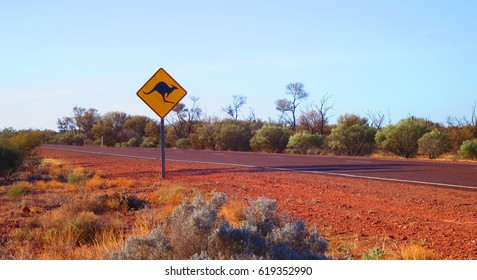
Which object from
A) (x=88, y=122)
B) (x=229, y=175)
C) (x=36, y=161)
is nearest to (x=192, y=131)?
(x=88, y=122)

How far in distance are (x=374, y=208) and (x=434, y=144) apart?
22733 mm

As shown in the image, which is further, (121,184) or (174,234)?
(121,184)

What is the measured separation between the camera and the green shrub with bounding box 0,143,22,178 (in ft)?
67.6

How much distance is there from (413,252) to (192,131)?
176 ft

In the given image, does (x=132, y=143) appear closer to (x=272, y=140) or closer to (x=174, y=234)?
(x=272, y=140)

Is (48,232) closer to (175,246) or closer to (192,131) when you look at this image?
(175,246)

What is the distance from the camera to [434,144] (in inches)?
1201

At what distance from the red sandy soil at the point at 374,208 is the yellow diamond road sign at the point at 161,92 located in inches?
93.1

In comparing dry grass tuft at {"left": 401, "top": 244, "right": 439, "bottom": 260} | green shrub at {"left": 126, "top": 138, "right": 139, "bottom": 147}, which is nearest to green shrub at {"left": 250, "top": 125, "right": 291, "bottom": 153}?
green shrub at {"left": 126, "top": 138, "right": 139, "bottom": 147}

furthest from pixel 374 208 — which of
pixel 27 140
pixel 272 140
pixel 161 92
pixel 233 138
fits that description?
pixel 233 138

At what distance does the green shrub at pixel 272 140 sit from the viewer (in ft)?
145

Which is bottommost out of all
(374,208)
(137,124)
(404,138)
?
(374,208)

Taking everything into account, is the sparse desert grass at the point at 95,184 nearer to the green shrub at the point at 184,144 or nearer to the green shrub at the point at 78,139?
the green shrub at the point at 184,144
